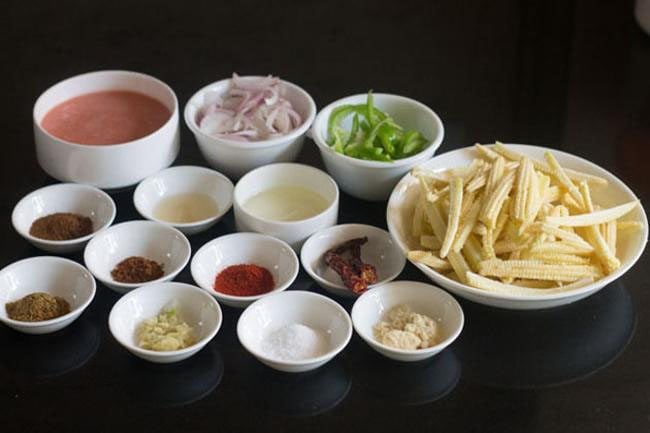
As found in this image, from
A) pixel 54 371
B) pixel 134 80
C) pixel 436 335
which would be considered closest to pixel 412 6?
pixel 134 80

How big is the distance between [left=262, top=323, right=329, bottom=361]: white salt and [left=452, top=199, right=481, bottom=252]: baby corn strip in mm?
262

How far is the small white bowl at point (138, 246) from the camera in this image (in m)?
1.82

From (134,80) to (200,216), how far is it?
1.13ft

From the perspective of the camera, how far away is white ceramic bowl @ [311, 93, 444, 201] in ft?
6.34

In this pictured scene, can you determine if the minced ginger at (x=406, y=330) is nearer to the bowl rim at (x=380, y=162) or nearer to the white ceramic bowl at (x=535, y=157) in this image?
the white ceramic bowl at (x=535, y=157)

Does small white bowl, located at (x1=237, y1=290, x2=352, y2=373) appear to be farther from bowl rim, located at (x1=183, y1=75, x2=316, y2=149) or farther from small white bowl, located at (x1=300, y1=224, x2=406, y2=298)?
bowl rim, located at (x1=183, y1=75, x2=316, y2=149)

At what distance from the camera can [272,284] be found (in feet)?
5.94

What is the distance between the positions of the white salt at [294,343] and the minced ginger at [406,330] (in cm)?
9

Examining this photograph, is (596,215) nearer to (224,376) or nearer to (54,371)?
(224,376)

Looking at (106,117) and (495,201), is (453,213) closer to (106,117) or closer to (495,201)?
(495,201)

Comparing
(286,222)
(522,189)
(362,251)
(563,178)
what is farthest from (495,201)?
(286,222)

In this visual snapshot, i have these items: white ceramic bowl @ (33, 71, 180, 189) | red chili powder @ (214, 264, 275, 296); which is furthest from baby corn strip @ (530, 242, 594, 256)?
white ceramic bowl @ (33, 71, 180, 189)

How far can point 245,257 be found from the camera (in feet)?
6.10

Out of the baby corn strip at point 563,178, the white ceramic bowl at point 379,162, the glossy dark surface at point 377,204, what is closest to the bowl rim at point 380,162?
the white ceramic bowl at point 379,162
